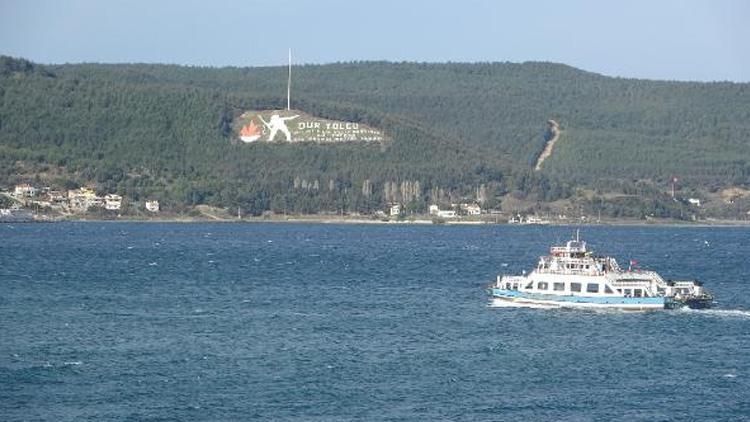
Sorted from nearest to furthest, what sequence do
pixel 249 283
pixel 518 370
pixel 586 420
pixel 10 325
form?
pixel 586 420 → pixel 518 370 → pixel 10 325 → pixel 249 283

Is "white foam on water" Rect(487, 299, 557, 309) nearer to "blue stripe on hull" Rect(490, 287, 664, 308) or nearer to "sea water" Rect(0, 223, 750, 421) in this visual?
"blue stripe on hull" Rect(490, 287, 664, 308)

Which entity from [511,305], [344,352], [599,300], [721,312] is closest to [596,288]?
[599,300]

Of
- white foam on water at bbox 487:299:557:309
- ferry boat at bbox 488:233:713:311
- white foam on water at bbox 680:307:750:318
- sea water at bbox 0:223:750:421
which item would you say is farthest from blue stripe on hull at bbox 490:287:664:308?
white foam on water at bbox 680:307:750:318

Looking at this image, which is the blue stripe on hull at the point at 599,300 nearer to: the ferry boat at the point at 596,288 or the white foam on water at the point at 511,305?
the ferry boat at the point at 596,288

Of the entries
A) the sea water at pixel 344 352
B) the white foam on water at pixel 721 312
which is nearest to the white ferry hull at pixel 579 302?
the sea water at pixel 344 352

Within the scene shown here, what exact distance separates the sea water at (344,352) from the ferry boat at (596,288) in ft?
4.61

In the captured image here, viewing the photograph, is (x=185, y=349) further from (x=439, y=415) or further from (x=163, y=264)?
(x=163, y=264)

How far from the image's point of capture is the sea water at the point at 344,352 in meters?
67.4

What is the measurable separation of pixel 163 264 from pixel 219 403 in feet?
263

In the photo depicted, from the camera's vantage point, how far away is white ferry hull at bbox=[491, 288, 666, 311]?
3890 inches

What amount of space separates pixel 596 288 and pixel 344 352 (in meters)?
23.2

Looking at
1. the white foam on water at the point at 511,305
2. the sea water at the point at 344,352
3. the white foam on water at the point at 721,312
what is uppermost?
the white foam on water at the point at 721,312

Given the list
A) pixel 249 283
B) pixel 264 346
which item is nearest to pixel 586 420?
pixel 264 346

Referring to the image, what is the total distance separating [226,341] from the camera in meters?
84.7
